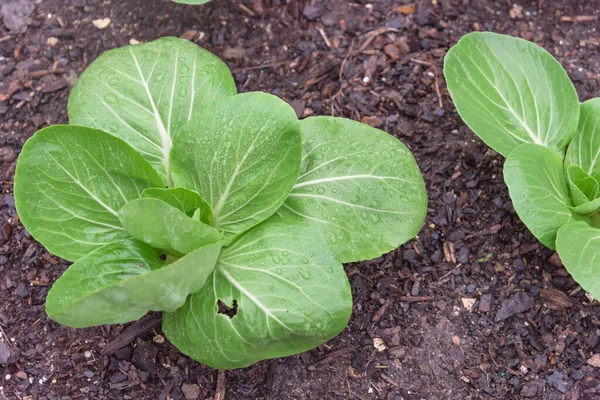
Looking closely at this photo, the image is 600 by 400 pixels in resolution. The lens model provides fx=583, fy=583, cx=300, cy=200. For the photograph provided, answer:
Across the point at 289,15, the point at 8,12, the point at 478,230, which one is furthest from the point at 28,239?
the point at 478,230

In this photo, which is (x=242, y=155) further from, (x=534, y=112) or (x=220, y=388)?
(x=534, y=112)

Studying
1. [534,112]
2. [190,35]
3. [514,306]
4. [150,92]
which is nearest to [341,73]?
[190,35]

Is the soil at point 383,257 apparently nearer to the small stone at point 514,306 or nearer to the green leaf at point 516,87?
the small stone at point 514,306

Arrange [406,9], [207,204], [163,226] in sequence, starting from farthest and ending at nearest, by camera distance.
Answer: [406,9]
[207,204]
[163,226]

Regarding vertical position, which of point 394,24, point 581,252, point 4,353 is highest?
point 394,24

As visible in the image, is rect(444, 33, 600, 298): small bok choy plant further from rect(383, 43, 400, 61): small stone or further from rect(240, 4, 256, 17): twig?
rect(240, 4, 256, 17): twig

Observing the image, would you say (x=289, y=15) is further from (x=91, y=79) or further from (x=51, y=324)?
(x=51, y=324)

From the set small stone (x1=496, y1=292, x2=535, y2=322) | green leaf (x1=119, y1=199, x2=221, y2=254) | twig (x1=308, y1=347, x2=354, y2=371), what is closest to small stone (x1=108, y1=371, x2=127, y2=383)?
green leaf (x1=119, y1=199, x2=221, y2=254)
